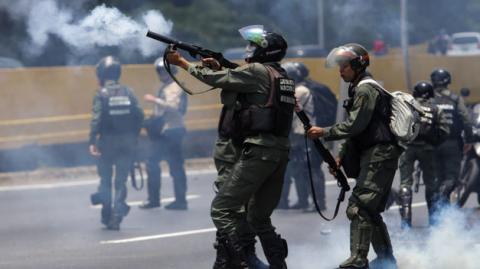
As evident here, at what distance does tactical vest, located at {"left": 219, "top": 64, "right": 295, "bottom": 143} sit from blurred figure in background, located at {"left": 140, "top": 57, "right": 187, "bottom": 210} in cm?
592

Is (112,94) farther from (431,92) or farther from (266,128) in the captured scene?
(266,128)

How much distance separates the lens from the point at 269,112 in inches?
302

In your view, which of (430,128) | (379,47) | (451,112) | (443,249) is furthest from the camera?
(379,47)

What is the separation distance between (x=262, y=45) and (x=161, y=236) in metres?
4.19

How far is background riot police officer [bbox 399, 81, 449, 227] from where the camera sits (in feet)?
36.9

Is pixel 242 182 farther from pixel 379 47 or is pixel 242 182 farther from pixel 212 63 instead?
pixel 379 47

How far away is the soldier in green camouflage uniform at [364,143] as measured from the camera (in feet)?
26.1

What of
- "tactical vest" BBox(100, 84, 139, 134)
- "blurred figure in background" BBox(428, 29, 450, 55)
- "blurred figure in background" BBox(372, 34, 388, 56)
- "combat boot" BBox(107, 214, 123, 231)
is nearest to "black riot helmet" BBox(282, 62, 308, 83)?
"tactical vest" BBox(100, 84, 139, 134)

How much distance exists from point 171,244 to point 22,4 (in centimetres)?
284

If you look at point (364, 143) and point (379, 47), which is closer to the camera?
point (364, 143)

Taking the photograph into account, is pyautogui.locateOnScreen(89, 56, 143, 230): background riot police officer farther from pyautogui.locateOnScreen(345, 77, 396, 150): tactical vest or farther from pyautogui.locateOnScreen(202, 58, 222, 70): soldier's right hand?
pyautogui.locateOnScreen(345, 77, 396, 150): tactical vest

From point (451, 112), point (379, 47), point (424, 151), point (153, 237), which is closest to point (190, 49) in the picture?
point (153, 237)

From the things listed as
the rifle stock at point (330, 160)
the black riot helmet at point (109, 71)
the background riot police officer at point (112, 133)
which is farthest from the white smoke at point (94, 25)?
the rifle stock at point (330, 160)

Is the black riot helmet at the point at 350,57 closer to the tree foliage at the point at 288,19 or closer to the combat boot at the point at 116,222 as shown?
the combat boot at the point at 116,222
